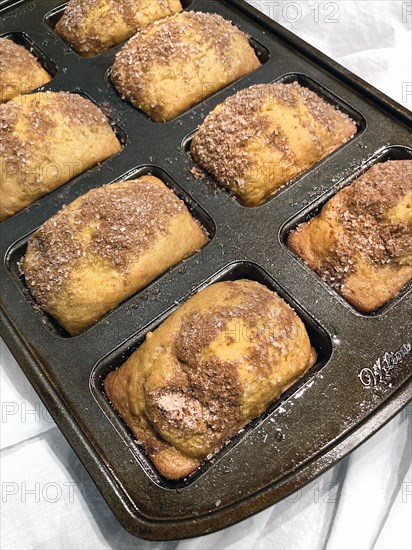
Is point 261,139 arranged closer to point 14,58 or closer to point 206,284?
point 206,284

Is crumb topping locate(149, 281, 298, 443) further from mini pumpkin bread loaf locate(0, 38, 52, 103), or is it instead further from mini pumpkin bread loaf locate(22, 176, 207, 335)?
mini pumpkin bread loaf locate(0, 38, 52, 103)

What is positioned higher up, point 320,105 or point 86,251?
point 320,105

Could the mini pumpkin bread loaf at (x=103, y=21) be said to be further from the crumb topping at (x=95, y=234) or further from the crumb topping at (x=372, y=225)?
the crumb topping at (x=372, y=225)

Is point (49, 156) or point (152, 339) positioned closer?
point (152, 339)

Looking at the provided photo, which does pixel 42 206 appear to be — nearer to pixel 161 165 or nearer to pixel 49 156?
pixel 49 156

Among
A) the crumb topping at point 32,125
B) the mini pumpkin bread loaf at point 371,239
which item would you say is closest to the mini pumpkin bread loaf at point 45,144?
the crumb topping at point 32,125

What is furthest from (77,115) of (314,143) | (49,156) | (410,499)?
(410,499)

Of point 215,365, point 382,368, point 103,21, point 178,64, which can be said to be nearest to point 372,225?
point 382,368
